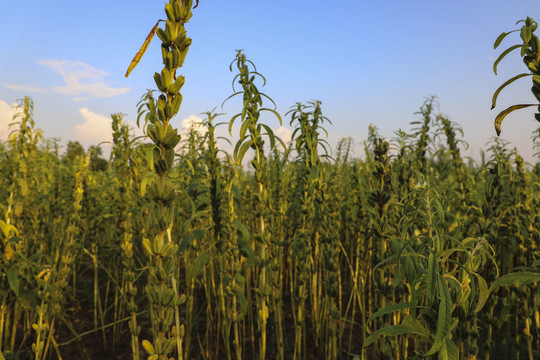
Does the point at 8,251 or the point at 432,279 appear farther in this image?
the point at 8,251

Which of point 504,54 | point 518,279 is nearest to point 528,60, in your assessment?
point 504,54

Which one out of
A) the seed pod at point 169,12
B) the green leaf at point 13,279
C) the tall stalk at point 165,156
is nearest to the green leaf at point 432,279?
the tall stalk at point 165,156

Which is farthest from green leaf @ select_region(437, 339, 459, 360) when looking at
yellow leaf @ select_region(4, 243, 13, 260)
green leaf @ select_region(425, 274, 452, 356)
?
yellow leaf @ select_region(4, 243, 13, 260)

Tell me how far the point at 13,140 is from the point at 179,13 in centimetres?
253

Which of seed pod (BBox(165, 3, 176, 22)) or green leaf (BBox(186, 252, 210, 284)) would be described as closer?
seed pod (BBox(165, 3, 176, 22))

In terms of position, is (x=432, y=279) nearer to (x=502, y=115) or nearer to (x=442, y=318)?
(x=442, y=318)

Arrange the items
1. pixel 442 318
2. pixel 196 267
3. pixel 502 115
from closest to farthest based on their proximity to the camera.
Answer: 1. pixel 442 318
2. pixel 502 115
3. pixel 196 267

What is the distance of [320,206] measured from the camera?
2381mm

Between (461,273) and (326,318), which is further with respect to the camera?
(326,318)

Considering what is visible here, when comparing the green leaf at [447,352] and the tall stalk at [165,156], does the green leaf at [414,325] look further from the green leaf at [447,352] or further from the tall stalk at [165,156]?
the tall stalk at [165,156]

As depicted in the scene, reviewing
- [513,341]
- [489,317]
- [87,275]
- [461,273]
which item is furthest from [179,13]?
[87,275]

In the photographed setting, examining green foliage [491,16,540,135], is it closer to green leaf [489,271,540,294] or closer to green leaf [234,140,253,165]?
green leaf [489,271,540,294]

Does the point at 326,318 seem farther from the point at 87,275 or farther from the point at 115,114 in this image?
the point at 87,275

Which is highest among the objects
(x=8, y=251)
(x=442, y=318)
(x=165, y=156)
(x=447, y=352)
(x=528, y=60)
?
(x=528, y=60)
